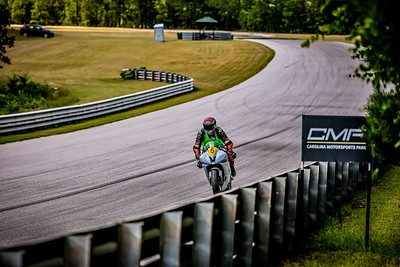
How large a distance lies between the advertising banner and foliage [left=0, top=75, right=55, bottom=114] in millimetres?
21050

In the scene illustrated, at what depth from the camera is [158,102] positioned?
28812 mm

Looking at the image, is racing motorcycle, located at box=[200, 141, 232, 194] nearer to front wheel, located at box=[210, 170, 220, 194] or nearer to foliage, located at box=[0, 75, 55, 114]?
front wheel, located at box=[210, 170, 220, 194]

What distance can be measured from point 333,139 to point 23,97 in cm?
2366

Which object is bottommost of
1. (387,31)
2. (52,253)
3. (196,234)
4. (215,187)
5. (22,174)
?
(22,174)

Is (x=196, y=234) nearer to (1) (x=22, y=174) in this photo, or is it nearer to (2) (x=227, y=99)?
(1) (x=22, y=174)

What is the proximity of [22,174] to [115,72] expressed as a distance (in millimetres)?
33904

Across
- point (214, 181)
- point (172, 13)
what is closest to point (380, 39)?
point (214, 181)

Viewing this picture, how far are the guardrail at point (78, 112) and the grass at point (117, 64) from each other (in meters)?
0.55

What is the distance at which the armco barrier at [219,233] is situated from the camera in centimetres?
437

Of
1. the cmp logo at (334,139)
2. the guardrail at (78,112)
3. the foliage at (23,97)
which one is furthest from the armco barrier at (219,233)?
the foliage at (23,97)

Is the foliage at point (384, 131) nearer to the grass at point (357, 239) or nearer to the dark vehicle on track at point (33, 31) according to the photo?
the grass at point (357, 239)

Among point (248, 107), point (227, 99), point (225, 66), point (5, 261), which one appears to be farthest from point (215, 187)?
point (225, 66)

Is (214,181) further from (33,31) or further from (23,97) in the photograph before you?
(33,31)

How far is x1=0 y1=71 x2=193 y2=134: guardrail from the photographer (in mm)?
20781
